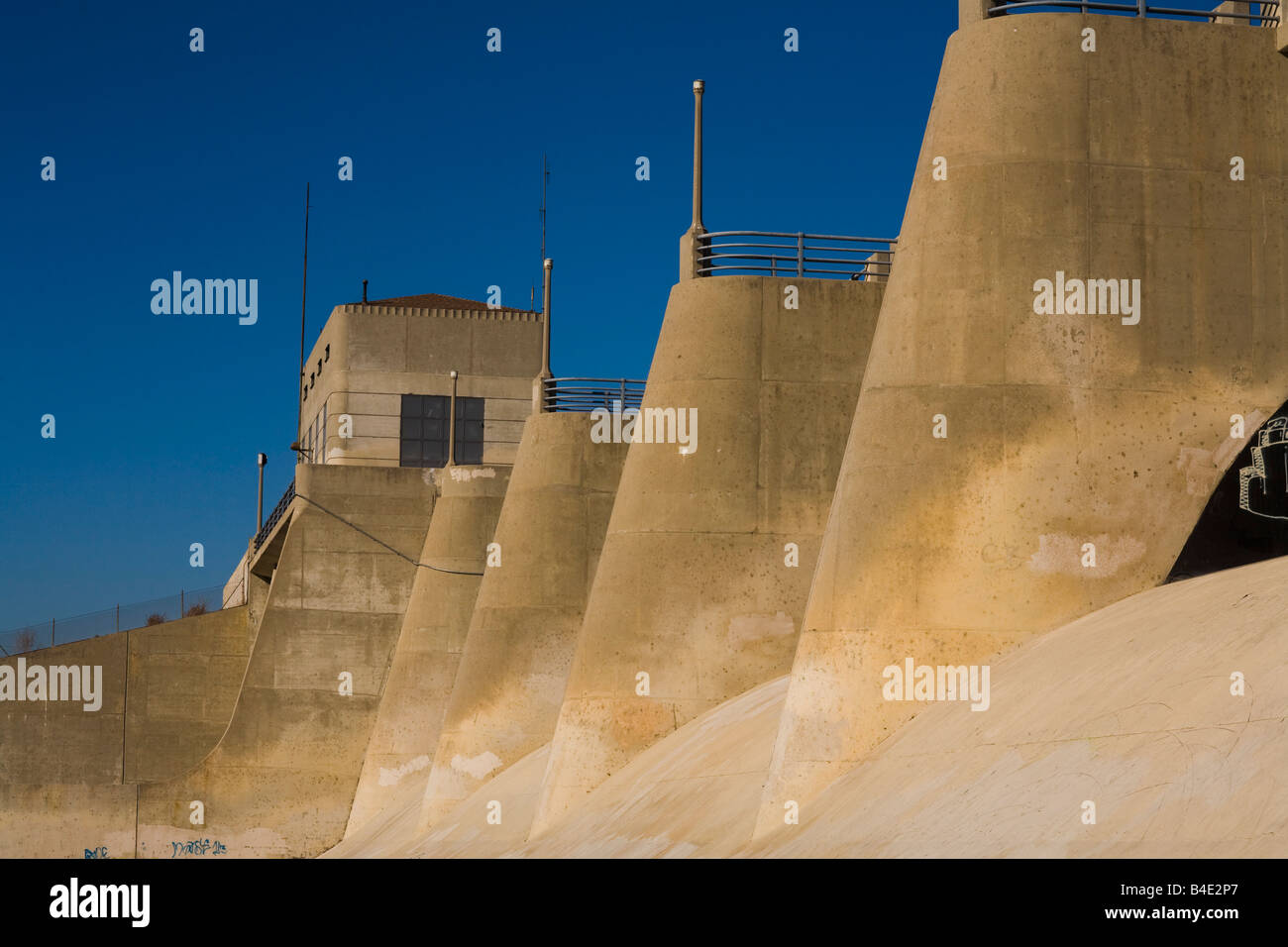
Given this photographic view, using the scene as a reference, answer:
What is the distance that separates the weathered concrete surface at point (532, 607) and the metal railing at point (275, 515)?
13.0m

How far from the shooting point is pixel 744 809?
A: 60.3 feet

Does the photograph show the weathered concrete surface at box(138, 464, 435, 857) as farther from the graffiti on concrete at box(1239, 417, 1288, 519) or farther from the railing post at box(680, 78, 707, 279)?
the graffiti on concrete at box(1239, 417, 1288, 519)

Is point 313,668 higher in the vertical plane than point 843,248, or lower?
lower

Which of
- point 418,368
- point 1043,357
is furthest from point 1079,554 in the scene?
point 418,368

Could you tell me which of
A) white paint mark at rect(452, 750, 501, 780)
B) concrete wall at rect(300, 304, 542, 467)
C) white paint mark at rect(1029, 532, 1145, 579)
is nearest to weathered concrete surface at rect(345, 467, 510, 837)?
white paint mark at rect(452, 750, 501, 780)

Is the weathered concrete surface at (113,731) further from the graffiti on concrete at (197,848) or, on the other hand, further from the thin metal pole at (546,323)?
the thin metal pole at (546,323)

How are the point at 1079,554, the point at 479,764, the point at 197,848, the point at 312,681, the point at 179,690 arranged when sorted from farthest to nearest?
1. the point at 179,690
2. the point at 312,681
3. the point at 197,848
4. the point at 479,764
5. the point at 1079,554

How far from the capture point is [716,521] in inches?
938

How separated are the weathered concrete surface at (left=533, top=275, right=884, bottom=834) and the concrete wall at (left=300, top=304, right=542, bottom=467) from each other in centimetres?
2934

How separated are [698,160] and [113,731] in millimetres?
24562

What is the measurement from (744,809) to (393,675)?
892 inches

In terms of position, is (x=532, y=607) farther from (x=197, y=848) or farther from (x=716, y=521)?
(x=197, y=848)
